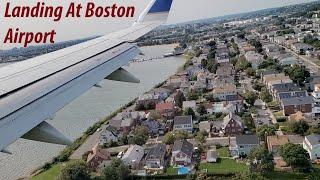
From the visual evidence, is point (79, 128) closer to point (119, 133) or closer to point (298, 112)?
point (119, 133)

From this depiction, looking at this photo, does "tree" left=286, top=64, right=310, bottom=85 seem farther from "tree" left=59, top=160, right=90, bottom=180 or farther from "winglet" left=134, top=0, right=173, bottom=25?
"winglet" left=134, top=0, right=173, bottom=25

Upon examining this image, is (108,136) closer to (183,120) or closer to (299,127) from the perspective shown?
(183,120)

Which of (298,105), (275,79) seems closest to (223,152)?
(298,105)

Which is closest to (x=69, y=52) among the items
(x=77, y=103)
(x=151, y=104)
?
(x=151, y=104)

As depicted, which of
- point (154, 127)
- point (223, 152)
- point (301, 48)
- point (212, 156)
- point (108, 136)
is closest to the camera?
point (212, 156)

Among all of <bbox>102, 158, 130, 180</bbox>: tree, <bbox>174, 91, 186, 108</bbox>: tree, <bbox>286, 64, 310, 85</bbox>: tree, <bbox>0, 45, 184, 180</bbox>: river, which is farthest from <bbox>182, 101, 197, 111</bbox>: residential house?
<bbox>102, 158, 130, 180</bbox>: tree

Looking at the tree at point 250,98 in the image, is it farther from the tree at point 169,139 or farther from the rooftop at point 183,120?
the tree at point 169,139
